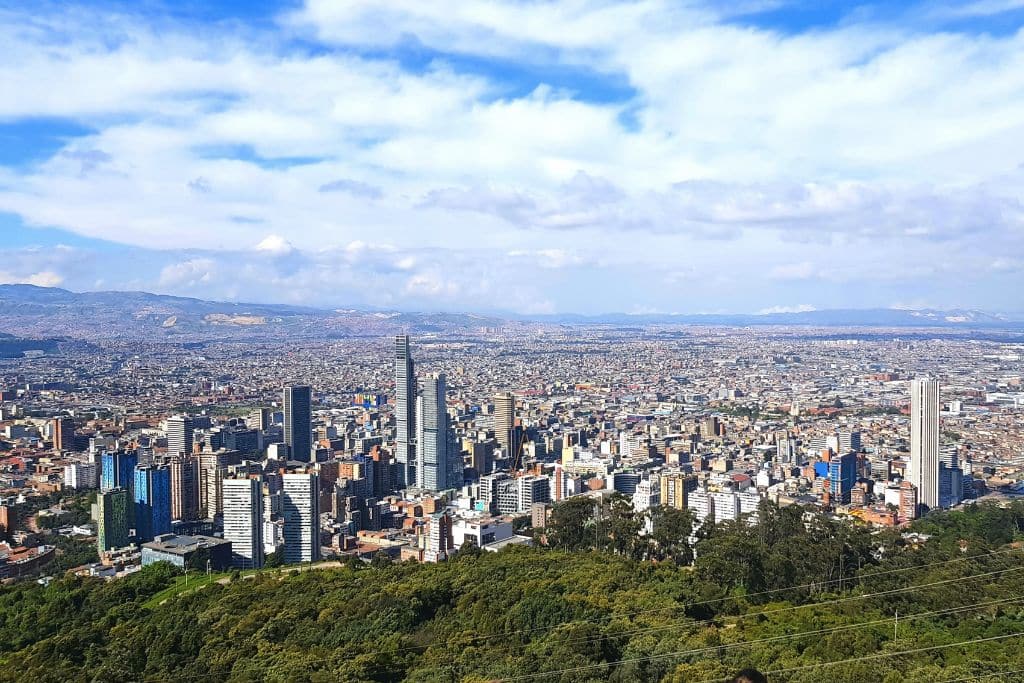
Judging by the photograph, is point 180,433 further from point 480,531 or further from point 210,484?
point 480,531

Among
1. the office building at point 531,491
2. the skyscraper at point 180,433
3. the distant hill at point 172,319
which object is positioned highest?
the distant hill at point 172,319

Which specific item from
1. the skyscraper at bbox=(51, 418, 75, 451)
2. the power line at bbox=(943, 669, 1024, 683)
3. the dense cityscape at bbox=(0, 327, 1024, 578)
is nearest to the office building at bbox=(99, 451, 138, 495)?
the dense cityscape at bbox=(0, 327, 1024, 578)

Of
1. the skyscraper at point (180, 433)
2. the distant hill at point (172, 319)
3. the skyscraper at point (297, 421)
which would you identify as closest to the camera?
the skyscraper at point (180, 433)

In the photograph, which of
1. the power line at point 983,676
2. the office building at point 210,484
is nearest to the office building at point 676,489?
the office building at point 210,484

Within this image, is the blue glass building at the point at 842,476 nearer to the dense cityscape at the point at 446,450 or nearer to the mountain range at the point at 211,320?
the dense cityscape at the point at 446,450

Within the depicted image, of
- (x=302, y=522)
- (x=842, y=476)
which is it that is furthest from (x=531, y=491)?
(x=842, y=476)

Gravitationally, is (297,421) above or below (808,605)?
above

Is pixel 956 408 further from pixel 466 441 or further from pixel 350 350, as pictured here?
pixel 350 350
